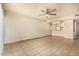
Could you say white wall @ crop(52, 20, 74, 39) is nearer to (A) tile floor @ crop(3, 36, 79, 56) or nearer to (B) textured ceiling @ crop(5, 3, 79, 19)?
(A) tile floor @ crop(3, 36, 79, 56)

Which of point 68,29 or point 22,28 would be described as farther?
point 68,29

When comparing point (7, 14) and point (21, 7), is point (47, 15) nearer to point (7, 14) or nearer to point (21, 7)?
point (21, 7)

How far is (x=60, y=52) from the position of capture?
1.97 m

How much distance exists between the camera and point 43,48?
199 cm

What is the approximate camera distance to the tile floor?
1.92m

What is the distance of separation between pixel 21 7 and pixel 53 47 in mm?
987

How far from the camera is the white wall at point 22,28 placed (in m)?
1.93

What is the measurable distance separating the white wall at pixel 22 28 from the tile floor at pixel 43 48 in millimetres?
101

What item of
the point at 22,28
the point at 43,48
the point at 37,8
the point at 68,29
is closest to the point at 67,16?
the point at 68,29

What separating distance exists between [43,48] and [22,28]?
56cm

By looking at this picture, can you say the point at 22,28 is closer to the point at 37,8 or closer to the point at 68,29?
the point at 37,8

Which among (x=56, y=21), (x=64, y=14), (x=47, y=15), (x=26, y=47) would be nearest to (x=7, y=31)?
(x=26, y=47)

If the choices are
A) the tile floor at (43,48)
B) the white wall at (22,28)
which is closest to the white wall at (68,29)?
the tile floor at (43,48)

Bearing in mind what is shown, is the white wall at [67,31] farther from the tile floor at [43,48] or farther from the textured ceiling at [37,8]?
the textured ceiling at [37,8]
